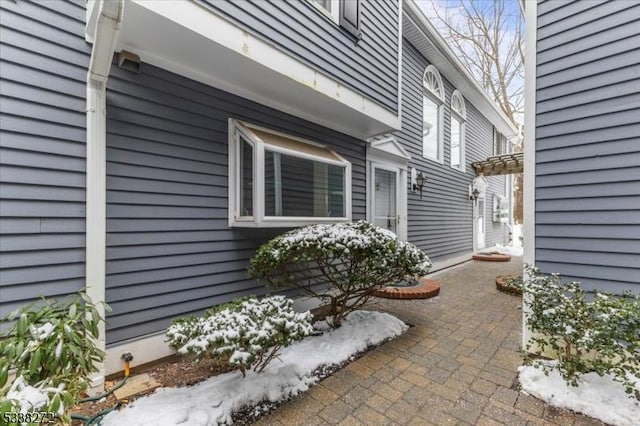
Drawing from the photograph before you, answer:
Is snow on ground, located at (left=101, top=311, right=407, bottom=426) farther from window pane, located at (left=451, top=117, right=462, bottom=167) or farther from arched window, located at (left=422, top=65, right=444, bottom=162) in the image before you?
window pane, located at (left=451, top=117, right=462, bottom=167)

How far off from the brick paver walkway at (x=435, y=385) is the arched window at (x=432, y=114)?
434 cm

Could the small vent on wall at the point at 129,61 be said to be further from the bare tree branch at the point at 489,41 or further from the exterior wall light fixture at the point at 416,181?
the bare tree branch at the point at 489,41

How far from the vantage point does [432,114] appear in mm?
7293

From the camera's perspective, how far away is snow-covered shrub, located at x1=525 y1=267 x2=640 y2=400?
6.72 ft

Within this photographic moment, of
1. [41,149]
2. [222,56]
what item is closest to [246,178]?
[222,56]

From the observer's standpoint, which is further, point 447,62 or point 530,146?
point 447,62

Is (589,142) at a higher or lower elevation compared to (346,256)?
A: higher

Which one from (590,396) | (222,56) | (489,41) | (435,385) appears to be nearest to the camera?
(590,396)

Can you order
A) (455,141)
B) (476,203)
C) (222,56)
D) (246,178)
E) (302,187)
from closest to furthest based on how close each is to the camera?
(222,56) → (246,178) → (302,187) → (455,141) → (476,203)

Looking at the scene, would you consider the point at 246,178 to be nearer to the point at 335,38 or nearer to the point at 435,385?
the point at 335,38

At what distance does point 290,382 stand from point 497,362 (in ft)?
6.61

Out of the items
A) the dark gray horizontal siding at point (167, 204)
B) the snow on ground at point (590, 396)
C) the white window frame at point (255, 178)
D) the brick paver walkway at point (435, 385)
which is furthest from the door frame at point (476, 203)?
the dark gray horizontal siding at point (167, 204)

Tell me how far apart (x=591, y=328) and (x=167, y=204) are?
3662 mm

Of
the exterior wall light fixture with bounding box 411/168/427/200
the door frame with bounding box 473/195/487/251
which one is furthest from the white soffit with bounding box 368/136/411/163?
the door frame with bounding box 473/195/487/251
